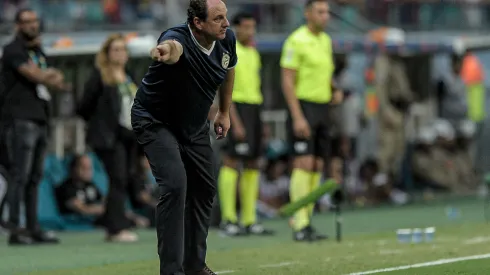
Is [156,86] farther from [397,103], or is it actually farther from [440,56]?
[440,56]

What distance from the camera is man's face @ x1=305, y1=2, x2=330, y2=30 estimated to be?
573 inches

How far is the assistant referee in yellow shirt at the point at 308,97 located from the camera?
14438 millimetres

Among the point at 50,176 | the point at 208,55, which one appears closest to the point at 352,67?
the point at 50,176

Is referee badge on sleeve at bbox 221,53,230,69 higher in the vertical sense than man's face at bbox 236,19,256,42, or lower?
higher

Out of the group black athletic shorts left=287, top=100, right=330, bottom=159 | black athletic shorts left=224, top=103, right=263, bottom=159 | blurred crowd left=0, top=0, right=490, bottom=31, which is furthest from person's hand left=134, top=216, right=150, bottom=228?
black athletic shorts left=287, top=100, right=330, bottom=159

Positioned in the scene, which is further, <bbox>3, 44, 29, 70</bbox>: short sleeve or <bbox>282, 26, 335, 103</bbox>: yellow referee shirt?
<bbox>282, 26, 335, 103</bbox>: yellow referee shirt

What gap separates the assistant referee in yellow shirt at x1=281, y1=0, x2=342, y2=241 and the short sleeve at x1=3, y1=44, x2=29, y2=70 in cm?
271

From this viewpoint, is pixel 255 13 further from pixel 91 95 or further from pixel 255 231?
pixel 91 95

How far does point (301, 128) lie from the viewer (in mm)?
14281

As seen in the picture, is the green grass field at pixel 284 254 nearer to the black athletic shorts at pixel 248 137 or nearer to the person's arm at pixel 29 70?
the black athletic shorts at pixel 248 137

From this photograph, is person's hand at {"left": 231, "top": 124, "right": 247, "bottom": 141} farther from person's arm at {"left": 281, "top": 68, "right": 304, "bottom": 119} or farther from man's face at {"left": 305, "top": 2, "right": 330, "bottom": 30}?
man's face at {"left": 305, "top": 2, "right": 330, "bottom": 30}

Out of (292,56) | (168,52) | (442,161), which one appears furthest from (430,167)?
(168,52)

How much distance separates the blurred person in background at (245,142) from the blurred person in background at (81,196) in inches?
86.4

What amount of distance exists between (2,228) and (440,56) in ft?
40.0
